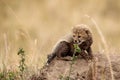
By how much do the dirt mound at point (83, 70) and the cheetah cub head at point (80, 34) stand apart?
0.25m

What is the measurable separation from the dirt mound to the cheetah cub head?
0.82ft

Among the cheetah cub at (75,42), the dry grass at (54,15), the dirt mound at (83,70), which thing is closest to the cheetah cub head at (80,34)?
the cheetah cub at (75,42)

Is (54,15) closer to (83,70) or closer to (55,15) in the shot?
(55,15)

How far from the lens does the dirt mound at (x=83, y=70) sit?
8.45 metres

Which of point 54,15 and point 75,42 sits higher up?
point 54,15

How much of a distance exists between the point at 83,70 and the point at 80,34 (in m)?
0.61

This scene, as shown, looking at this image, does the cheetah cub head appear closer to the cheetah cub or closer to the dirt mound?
the cheetah cub

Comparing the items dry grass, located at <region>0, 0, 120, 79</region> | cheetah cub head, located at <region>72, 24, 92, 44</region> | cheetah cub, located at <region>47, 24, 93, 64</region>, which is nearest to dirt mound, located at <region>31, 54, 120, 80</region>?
cheetah cub, located at <region>47, 24, 93, 64</region>

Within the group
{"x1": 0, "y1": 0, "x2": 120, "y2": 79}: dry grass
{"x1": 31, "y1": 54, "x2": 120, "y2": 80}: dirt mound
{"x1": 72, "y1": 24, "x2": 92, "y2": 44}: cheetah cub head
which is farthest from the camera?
{"x1": 0, "y1": 0, "x2": 120, "y2": 79}: dry grass

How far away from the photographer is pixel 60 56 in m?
9.28

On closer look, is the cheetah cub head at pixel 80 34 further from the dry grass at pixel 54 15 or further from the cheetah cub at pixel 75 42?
the dry grass at pixel 54 15

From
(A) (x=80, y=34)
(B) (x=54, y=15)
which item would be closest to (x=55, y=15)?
(B) (x=54, y=15)

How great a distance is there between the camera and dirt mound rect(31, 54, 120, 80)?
845 centimetres

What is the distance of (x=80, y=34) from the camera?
911 cm
